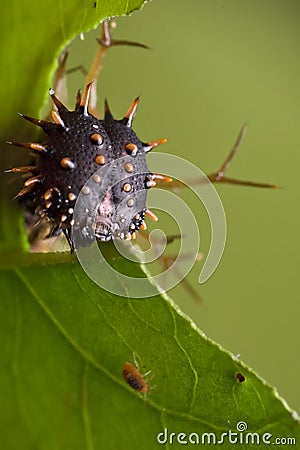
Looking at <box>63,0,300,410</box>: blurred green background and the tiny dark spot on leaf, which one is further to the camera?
<box>63,0,300,410</box>: blurred green background

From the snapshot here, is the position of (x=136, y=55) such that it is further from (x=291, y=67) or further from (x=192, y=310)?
(x=192, y=310)

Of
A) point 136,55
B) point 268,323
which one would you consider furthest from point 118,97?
point 268,323

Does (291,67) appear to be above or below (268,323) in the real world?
above

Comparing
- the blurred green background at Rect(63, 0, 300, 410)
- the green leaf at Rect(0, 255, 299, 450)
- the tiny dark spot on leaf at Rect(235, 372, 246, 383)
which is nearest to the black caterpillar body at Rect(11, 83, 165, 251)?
the green leaf at Rect(0, 255, 299, 450)

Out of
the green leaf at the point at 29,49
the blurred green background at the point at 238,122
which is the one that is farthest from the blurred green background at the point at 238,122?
the green leaf at the point at 29,49

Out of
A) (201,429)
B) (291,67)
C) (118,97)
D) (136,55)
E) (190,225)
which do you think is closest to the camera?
(201,429)

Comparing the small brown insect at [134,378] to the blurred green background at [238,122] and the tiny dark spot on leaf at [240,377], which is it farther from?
the blurred green background at [238,122]

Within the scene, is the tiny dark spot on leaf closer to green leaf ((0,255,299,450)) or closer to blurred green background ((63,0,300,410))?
green leaf ((0,255,299,450))
